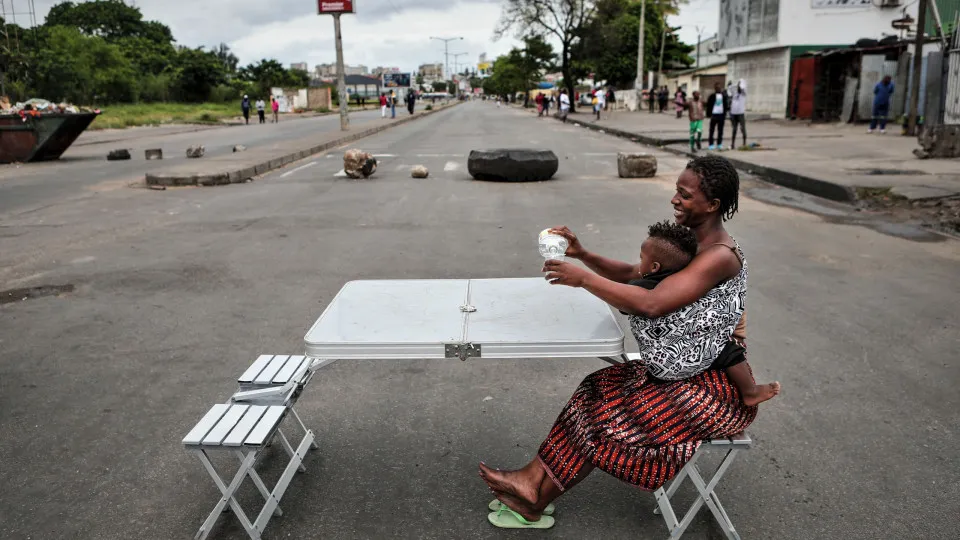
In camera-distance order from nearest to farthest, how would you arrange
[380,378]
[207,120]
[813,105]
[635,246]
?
[380,378], [635,246], [813,105], [207,120]

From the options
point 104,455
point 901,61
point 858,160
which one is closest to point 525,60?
point 901,61

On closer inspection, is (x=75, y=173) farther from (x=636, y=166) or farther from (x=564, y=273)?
(x=564, y=273)

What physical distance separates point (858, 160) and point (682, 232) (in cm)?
1359

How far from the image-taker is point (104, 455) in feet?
10.6

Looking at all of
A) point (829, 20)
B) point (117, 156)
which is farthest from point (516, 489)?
point (829, 20)

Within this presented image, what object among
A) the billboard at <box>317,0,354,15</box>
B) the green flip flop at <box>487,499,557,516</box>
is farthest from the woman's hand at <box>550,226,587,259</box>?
the billboard at <box>317,0,354,15</box>

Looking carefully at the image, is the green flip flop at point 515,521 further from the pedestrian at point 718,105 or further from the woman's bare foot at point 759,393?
the pedestrian at point 718,105

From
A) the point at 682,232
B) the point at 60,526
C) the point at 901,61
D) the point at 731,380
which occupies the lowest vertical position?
the point at 60,526

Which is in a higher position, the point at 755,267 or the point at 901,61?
the point at 901,61

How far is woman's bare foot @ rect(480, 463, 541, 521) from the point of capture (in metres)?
2.59

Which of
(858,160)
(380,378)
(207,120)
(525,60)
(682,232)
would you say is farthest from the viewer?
(525,60)

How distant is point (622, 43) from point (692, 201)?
197 feet

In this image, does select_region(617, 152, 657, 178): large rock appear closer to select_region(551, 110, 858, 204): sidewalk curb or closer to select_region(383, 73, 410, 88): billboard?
select_region(551, 110, 858, 204): sidewalk curb

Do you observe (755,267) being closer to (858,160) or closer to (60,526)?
(60,526)
